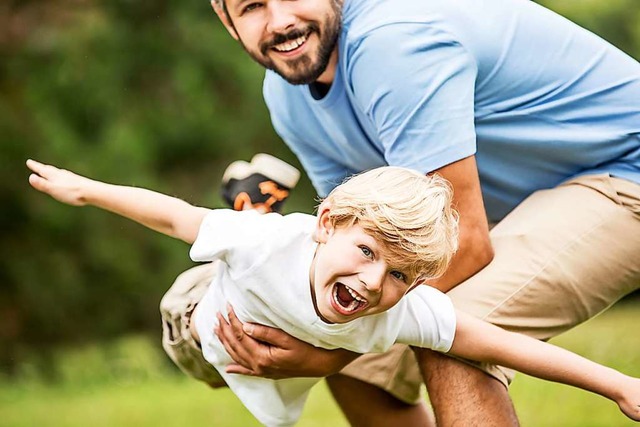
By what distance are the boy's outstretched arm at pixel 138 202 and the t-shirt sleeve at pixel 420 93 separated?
21.8 inches

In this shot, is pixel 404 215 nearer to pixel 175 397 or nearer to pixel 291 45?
pixel 291 45

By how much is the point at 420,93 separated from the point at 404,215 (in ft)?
1.58

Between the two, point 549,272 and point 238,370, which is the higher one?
point 549,272

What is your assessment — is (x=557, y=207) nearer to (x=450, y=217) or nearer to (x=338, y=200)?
(x=450, y=217)

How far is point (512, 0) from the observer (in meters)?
3.50

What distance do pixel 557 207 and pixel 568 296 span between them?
10.0 inches

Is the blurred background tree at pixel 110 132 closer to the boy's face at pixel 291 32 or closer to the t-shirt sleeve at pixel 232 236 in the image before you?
the boy's face at pixel 291 32

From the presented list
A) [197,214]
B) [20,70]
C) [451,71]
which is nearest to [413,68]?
[451,71]

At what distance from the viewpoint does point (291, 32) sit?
350 cm

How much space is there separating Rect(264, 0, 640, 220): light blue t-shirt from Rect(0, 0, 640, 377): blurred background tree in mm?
5850

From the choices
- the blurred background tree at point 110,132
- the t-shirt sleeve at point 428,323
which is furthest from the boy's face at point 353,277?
the blurred background tree at point 110,132

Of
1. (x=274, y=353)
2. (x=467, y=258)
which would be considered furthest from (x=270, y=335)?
(x=467, y=258)

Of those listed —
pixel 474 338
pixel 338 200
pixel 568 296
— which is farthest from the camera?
pixel 568 296

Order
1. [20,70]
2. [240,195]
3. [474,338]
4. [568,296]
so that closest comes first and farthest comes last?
1. [474,338]
2. [568,296]
3. [240,195]
4. [20,70]
